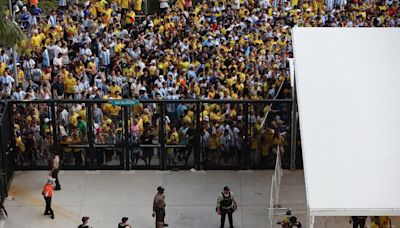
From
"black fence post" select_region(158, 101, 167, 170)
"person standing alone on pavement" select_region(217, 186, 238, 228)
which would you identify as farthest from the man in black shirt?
"person standing alone on pavement" select_region(217, 186, 238, 228)

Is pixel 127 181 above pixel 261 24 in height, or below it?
below

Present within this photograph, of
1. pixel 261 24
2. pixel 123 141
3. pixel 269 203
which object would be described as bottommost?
pixel 269 203

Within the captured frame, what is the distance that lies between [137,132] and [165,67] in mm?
5684

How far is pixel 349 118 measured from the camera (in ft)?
63.7

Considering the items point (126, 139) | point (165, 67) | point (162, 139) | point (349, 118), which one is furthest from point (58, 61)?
point (349, 118)

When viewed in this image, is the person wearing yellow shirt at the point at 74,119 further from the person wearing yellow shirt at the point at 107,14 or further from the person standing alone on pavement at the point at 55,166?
the person wearing yellow shirt at the point at 107,14

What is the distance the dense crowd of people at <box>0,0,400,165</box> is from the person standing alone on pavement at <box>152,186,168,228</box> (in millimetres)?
3616

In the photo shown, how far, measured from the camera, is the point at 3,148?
22.6 metres

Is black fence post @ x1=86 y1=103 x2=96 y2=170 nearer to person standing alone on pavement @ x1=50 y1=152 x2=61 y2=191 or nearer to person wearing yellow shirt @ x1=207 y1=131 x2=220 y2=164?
person standing alone on pavement @ x1=50 y1=152 x2=61 y2=191

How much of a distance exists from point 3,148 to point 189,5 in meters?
14.8

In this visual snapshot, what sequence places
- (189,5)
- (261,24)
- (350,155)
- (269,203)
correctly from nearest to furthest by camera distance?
(350,155), (269,203), (261,24), (189,5)

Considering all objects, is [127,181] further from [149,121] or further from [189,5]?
[189,5]

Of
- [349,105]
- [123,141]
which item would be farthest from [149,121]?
[349,105]

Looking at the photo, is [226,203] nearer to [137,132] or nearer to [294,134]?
[294,134]
